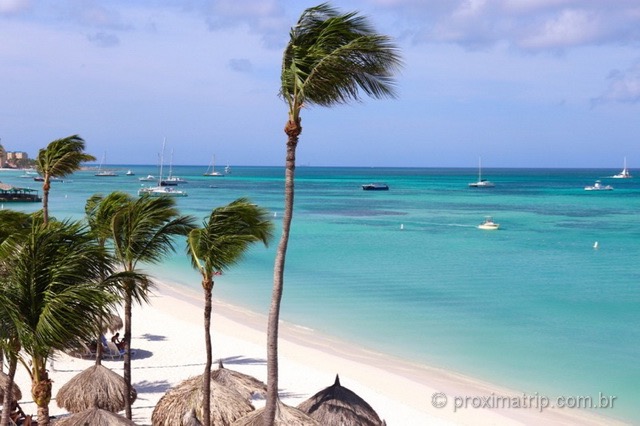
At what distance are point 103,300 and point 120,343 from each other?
11977 mm

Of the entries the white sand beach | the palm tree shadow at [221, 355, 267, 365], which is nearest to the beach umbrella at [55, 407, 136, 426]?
the white sand beach

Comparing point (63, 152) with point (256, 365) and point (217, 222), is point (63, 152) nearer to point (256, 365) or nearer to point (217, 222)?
point (256, 365)

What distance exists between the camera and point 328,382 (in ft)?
59.7

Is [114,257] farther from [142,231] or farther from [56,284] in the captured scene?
[142,231]

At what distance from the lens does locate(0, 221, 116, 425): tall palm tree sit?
8359mm

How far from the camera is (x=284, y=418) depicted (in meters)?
11.2

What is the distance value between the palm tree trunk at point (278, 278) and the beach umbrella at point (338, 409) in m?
1.89

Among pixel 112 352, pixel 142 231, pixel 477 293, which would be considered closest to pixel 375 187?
pixel 477 293

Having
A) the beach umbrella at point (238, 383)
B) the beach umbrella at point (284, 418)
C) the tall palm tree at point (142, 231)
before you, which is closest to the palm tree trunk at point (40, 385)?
the tall palm tree at point (142, 231)

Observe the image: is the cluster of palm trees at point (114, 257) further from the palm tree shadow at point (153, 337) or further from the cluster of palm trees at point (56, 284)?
the palm tree shadow at point (153, 337)

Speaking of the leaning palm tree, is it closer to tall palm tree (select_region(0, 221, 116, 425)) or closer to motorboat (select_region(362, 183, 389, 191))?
tall palm tree (select_region(0, 221, 116, 425))

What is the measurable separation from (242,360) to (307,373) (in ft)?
6.37

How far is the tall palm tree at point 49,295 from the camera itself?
8.36 m

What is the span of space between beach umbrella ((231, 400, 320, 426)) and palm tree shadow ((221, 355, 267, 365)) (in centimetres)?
817
